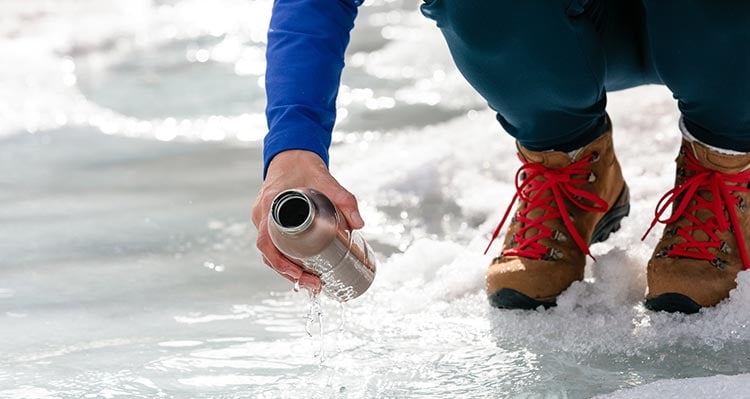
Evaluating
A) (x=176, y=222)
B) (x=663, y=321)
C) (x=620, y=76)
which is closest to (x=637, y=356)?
(x=663, y=321)

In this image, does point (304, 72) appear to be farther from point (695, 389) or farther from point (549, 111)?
point (695, 389)

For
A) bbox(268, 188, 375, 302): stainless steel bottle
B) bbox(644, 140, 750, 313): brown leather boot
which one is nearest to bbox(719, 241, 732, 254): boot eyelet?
bbox(644, 140, 750, 313): brown leather boot

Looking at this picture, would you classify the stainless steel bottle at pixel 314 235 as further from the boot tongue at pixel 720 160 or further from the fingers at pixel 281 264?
the boot tongue at pixel 720 160

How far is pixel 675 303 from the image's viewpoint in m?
1.56

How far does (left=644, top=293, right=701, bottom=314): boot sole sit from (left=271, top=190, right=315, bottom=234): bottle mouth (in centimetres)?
64

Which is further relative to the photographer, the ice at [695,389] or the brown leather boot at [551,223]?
the brown leather boot at [551,223]

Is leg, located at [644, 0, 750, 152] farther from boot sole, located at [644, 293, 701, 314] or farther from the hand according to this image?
the hand

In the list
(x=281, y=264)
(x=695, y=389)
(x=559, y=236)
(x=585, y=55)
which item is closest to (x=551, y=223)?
(x=559, y=236)

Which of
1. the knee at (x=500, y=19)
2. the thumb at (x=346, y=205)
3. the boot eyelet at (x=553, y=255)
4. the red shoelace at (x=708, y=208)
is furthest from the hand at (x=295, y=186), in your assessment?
the red shoelace at (x=708, y=208)

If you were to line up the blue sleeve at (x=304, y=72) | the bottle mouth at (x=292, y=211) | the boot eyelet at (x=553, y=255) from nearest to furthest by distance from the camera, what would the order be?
the bottle mouth at (x=292, y=211) < the blue sleeve at (x=304, y=72) < the boot eyelet at (x=553, y=255)

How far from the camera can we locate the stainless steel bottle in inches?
46.0

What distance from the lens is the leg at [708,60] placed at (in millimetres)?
1442

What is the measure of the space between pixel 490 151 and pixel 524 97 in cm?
101

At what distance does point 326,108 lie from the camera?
4.49ft
